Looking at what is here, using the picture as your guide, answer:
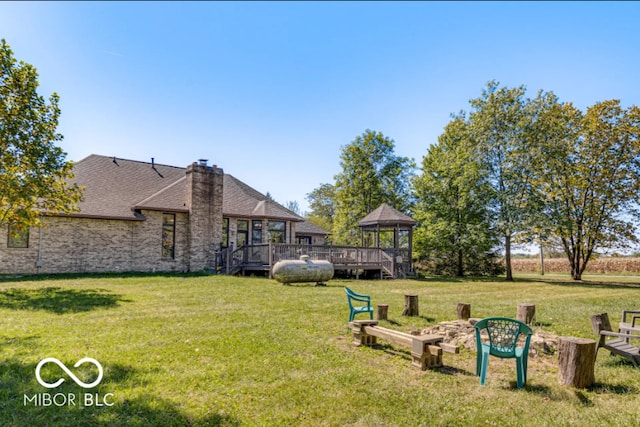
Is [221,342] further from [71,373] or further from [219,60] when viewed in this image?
[219,60]

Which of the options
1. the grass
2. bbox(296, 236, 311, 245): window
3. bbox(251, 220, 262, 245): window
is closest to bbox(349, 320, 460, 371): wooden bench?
the grass

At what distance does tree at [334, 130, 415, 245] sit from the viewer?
34781 mm

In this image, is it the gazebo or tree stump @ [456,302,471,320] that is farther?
the gazebo

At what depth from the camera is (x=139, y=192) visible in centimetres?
2158

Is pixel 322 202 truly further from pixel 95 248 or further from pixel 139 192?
pixel 95 248

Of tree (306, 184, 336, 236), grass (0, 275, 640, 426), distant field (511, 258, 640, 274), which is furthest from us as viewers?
tree (306, 184, 336, 236)

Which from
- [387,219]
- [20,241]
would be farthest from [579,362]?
[20,241]

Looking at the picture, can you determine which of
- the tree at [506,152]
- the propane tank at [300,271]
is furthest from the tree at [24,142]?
the tree at [506,152]

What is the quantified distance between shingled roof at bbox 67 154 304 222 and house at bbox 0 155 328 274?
47 mm

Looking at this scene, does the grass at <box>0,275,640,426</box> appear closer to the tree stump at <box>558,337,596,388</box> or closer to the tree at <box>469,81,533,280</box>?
the tree stump at <box>558,337,596,388</box>

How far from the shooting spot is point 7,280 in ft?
49.6

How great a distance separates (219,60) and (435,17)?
9.06 meters

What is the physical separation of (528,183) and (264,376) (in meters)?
25.4

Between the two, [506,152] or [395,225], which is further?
[506,152]
